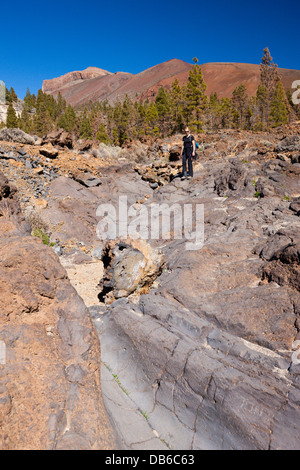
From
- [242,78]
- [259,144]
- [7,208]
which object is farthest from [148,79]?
[7,208]

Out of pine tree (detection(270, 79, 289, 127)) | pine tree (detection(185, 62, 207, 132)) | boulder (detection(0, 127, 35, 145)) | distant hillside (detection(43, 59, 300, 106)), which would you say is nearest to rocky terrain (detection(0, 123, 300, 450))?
boulder (detection(0, 127, 35, 145))

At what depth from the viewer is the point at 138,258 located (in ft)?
19.6

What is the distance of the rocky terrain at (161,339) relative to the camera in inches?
102

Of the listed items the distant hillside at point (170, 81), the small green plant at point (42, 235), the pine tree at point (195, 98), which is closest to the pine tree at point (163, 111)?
the pine tree at point (195, 98)

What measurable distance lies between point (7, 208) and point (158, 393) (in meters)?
4.44

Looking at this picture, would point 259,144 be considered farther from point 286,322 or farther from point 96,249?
point 286,322

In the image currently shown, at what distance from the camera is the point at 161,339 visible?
13.2ft

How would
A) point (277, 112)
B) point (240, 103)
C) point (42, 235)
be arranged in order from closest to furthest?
1. point (42, 235)
2. point (277, 112)
3. point (240, 103)

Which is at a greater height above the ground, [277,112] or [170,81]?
[170,81]

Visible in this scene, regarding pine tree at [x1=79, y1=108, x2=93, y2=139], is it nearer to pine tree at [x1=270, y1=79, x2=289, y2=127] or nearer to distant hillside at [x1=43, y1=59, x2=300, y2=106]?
pine tree at [x1=270, y1=79, x2=289, y2=127]

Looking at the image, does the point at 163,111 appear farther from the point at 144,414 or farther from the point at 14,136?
the point at 144,414

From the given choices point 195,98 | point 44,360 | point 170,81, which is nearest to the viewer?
point 44,360

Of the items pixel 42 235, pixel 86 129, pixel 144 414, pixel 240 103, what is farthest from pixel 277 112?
pixel 144 414

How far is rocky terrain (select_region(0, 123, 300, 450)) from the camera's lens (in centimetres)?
259
